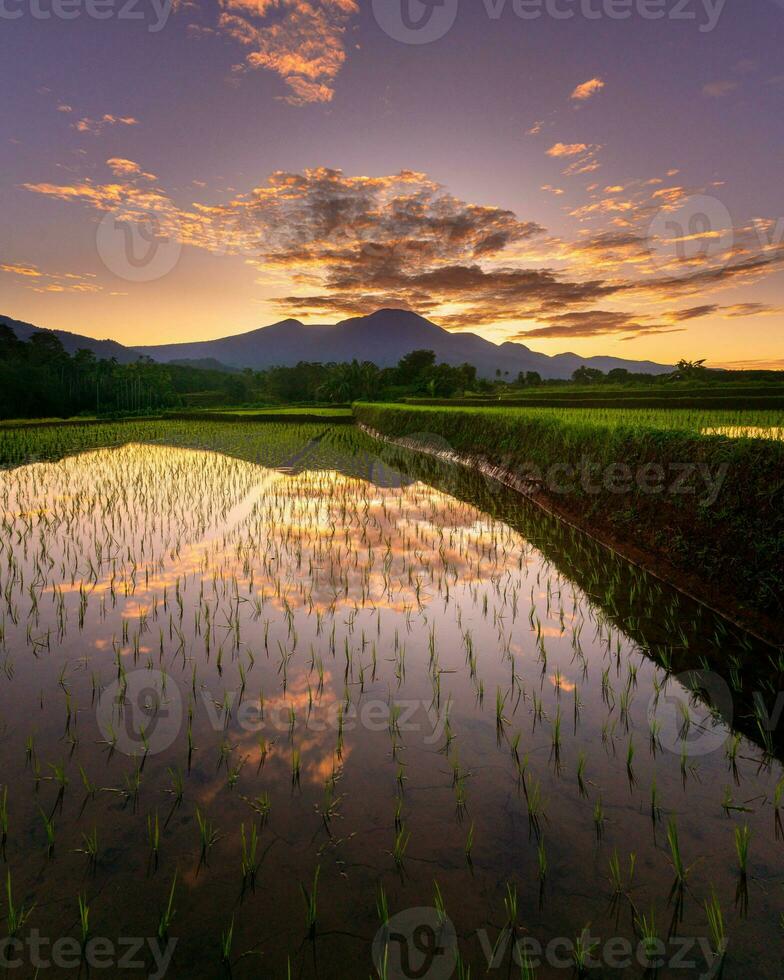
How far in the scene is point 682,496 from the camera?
6.81 meters

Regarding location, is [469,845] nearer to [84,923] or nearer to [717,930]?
[717,930]

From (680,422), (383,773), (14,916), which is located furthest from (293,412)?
(14,916)

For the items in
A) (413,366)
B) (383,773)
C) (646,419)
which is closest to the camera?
(383,773)

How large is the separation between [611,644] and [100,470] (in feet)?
48.8

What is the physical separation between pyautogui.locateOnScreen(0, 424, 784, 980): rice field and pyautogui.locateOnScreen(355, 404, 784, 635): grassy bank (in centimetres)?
59

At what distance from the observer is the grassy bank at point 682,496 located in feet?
17.6

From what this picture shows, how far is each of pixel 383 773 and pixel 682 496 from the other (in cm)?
566

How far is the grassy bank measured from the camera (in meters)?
5.36

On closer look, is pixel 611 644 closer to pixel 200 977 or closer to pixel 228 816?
pixel 228 816

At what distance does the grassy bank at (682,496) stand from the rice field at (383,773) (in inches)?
23.2

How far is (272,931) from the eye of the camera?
6.77 ft

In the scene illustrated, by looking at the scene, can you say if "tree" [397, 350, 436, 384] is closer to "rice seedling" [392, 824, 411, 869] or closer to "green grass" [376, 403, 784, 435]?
"green grass" [376, 403, 784, 435]

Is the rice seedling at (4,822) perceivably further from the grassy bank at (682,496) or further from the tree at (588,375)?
the tree at (588,375)

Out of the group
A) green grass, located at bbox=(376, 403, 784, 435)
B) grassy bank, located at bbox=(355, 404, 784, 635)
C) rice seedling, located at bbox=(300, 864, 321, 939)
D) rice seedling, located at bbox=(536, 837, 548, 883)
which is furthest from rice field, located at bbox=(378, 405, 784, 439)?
rice seedling, located at bbox=(300, 864, 321, 939)
